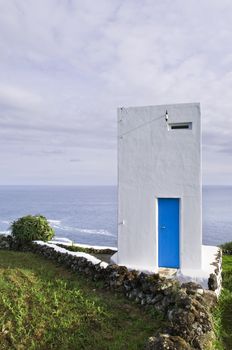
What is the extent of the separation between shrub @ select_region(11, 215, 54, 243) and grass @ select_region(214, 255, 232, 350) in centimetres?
801

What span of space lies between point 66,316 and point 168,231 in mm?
4865

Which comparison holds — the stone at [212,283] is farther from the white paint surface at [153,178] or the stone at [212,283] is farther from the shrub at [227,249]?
the shrub at [227,249]

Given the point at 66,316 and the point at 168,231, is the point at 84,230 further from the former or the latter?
→ the point at 66,316

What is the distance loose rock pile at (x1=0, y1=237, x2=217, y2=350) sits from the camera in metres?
6.77

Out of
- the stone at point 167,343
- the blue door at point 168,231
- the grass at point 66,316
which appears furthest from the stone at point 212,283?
the stone at point 167,343

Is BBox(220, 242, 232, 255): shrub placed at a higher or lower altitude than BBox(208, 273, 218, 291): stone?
lower

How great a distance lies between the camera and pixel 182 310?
7.44 meters

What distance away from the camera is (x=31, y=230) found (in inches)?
647

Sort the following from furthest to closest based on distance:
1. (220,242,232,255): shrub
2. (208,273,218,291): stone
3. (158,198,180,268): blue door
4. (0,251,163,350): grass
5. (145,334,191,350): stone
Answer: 1. (220,242,232,255): shrub
2. (158,198,180,268): blue door
3. (208,273,218,291): stone
4. (0,251,163,350): grass
5. (145,334,191,350): stone

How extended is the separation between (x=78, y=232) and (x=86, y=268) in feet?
156

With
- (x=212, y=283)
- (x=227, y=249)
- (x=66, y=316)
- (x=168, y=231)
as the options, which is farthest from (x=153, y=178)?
(x=227, y=249)

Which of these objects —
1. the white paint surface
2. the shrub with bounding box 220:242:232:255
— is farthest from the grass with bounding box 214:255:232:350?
the shrub with bounding box 220:242:232:255

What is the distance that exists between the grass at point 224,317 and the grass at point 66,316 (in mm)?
1402

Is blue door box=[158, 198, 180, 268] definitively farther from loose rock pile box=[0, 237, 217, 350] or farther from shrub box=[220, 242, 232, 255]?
shrub box=[220, 242, 232, 255]
